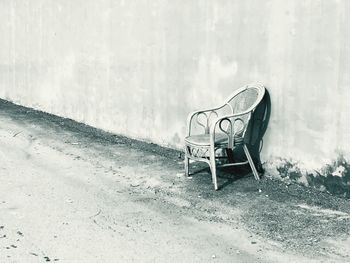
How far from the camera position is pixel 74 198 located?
569cm

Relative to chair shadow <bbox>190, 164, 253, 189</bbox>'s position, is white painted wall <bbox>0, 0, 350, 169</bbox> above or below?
above

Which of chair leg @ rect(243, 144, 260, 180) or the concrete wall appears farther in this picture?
chair leg @ rect(243, 144, 260, 180)

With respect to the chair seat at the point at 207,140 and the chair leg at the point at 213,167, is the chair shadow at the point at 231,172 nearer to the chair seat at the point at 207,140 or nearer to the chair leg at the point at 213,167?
the chair leg at the point at 213,167

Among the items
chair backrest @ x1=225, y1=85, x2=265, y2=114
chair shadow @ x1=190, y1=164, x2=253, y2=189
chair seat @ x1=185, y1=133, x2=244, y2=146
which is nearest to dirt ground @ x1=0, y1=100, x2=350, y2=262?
chair shadow @ x1=190, y1=164, x2=253, y2=189

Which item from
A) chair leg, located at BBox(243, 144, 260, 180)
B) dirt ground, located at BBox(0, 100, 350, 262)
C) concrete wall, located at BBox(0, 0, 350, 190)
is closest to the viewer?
dirt ground, located at BBox(0, 100, 350, 262)

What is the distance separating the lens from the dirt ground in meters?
4.37

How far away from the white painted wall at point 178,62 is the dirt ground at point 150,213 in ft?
1.96

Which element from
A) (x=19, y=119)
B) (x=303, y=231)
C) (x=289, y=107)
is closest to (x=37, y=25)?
(x=19, y=119)

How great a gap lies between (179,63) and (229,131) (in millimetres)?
1464

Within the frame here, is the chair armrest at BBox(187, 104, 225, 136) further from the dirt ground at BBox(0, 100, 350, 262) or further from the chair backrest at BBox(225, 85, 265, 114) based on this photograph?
the dirt ground at BBox(0, 100, 350, 262)

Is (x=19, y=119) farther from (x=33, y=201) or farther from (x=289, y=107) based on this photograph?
(x=289, y=107)

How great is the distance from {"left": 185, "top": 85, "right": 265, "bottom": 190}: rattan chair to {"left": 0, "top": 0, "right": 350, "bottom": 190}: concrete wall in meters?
→ 0.19

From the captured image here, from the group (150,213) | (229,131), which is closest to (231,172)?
(229,131)

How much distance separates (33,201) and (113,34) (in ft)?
11.6
